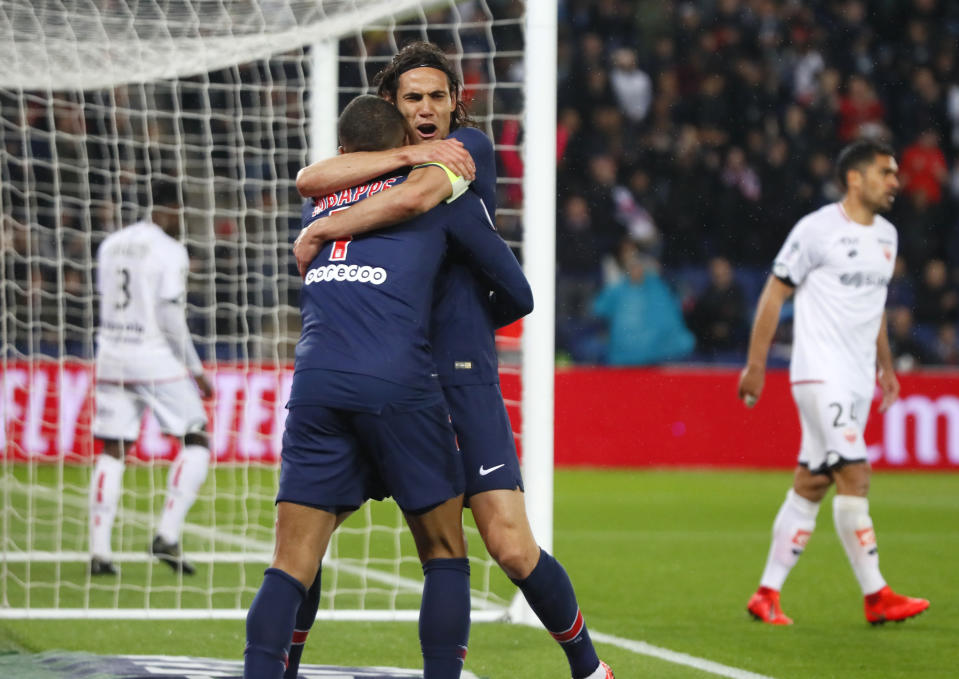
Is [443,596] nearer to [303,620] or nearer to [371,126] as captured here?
[303,620]

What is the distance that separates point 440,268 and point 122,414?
443 centimetres

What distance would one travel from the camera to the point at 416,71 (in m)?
4.21

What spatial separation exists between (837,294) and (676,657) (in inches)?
76.0

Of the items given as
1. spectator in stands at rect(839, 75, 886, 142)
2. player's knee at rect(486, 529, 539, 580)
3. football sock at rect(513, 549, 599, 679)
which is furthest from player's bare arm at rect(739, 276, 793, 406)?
spectator in stands at rect(839, 75, 886, 142)

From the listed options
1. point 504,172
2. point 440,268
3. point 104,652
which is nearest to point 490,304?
point 440,268

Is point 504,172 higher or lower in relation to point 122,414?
higher

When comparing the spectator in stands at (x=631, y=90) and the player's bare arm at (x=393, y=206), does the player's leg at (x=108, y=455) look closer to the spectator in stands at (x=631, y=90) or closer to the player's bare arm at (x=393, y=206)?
the player's bare arm at (x=393, y=206)

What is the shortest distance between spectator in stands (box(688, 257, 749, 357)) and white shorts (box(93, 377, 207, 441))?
8.81 metres

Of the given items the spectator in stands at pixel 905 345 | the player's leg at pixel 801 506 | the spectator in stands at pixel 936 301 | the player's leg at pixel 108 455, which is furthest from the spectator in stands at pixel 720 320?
the player's leg at pixel 801 506

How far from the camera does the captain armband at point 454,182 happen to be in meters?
3.88

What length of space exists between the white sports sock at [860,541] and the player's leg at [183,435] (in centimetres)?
337

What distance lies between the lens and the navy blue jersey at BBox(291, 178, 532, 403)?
3.74 m

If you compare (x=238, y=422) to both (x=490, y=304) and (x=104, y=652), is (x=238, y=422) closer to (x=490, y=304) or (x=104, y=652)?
(x=104, y=652)

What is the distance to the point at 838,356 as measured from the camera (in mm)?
6605
